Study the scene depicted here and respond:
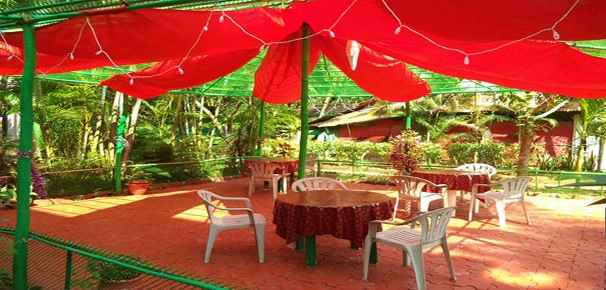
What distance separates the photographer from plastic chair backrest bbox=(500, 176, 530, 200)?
7.12m

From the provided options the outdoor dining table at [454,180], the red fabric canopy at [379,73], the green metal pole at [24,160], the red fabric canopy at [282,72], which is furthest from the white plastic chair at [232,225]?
the outdoor dining table at [454,180]

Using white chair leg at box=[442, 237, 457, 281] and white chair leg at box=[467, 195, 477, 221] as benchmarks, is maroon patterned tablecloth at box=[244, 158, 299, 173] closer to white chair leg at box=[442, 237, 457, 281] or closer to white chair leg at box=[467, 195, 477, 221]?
white chair leg at box=[467, 195, 477, 221]

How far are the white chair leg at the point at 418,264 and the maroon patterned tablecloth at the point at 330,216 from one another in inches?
24.3

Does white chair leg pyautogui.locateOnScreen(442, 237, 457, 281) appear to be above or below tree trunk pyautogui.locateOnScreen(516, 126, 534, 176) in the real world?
below

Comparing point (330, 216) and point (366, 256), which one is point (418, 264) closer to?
point (366, 256)

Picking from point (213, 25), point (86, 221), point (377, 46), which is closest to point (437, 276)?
point (377, 46)

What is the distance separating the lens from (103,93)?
36.1ft

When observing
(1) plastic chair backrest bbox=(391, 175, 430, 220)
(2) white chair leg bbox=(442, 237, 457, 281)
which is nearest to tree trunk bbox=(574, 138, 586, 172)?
(1) plastic chair backrest bbox=(391, 175, 430, 220)

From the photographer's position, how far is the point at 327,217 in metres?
4.50

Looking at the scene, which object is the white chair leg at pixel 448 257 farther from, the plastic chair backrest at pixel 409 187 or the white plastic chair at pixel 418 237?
the plastic chair backrest at pixel 409 187

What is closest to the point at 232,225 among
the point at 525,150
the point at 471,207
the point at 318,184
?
the point at 318,184

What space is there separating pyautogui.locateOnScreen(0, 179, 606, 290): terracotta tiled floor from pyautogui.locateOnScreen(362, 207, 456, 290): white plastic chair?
0.31 meters

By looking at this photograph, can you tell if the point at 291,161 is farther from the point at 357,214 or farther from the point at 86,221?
the point at 357,214

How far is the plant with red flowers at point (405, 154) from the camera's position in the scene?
350 inches
